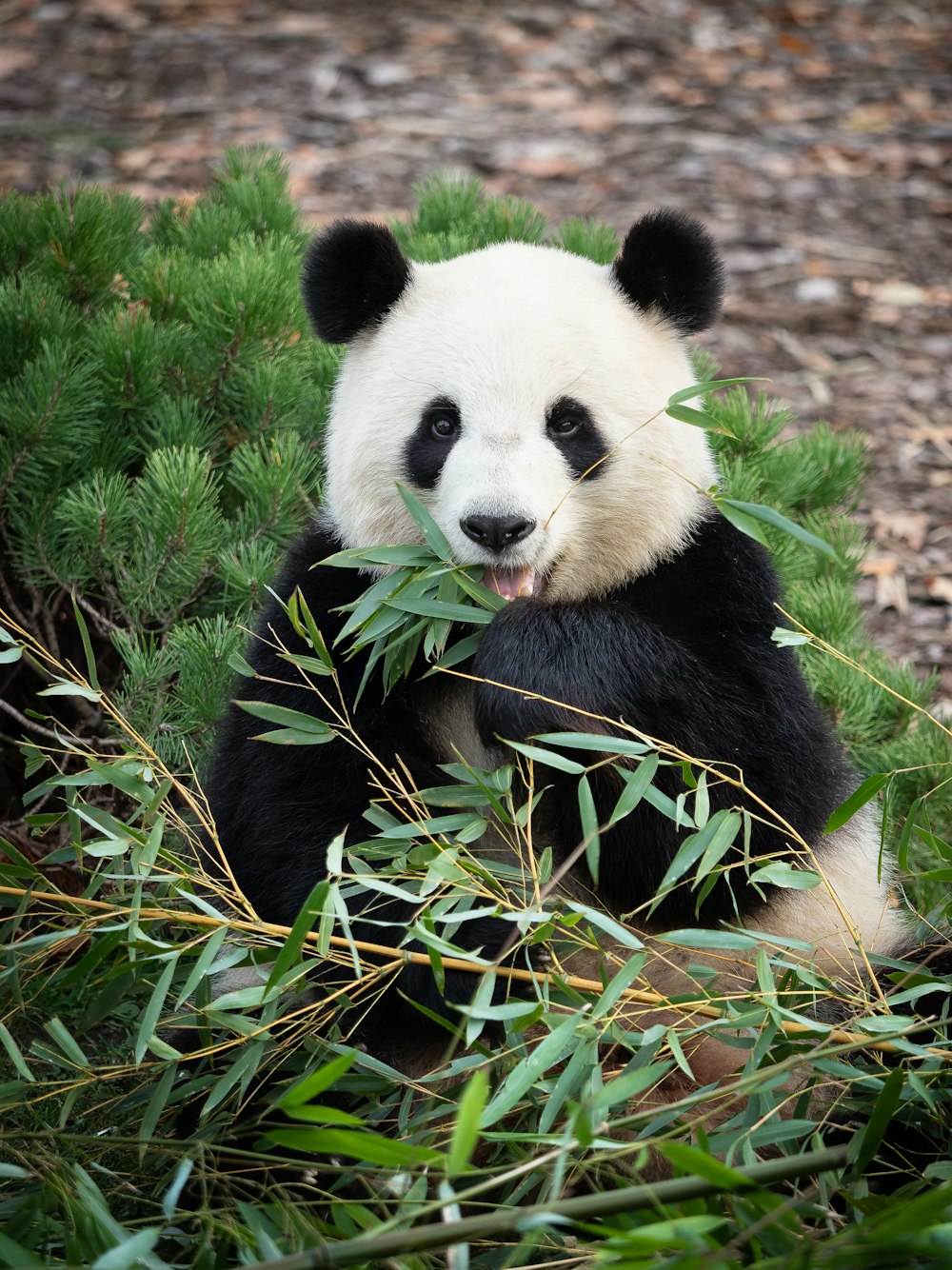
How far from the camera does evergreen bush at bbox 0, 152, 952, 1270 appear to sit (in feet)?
4.82

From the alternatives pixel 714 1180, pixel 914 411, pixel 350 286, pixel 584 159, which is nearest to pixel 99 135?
pixel 584 159

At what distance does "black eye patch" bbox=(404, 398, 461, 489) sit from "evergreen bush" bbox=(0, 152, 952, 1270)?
0.55 m

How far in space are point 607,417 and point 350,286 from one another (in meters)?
0.53

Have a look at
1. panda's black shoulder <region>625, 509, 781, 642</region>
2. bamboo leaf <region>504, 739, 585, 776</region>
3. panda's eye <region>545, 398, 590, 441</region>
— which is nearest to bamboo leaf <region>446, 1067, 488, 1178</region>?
bamboo leaf <region>504, 739, 585, 776</region>

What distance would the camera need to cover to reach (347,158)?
21.0ft

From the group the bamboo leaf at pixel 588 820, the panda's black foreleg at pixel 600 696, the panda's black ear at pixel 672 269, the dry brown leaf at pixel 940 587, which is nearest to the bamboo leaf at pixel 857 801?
the panda's black foreleg at pixel 600 696

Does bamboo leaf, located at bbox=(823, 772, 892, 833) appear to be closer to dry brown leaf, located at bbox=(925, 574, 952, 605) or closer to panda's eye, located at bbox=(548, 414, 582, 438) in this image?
panda's eye, located at bbox=(548, 414, 582, 438)

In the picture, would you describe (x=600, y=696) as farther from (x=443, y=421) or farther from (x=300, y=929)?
(x=300, y=929)

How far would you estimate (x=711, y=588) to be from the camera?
83.8 inches

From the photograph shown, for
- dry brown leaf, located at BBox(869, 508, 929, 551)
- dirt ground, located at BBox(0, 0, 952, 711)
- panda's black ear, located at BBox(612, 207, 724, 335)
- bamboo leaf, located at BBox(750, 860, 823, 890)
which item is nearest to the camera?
bamboo leaf, located at BBox(750, 860, 823, 890)

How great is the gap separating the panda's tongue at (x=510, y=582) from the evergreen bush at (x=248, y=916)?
34cm

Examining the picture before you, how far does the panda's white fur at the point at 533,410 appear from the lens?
2.03 metres

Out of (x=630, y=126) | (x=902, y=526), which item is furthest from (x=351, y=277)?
(x=630, y=126)

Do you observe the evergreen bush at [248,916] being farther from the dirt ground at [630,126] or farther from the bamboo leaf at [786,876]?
the dirt ground at [630,126]
